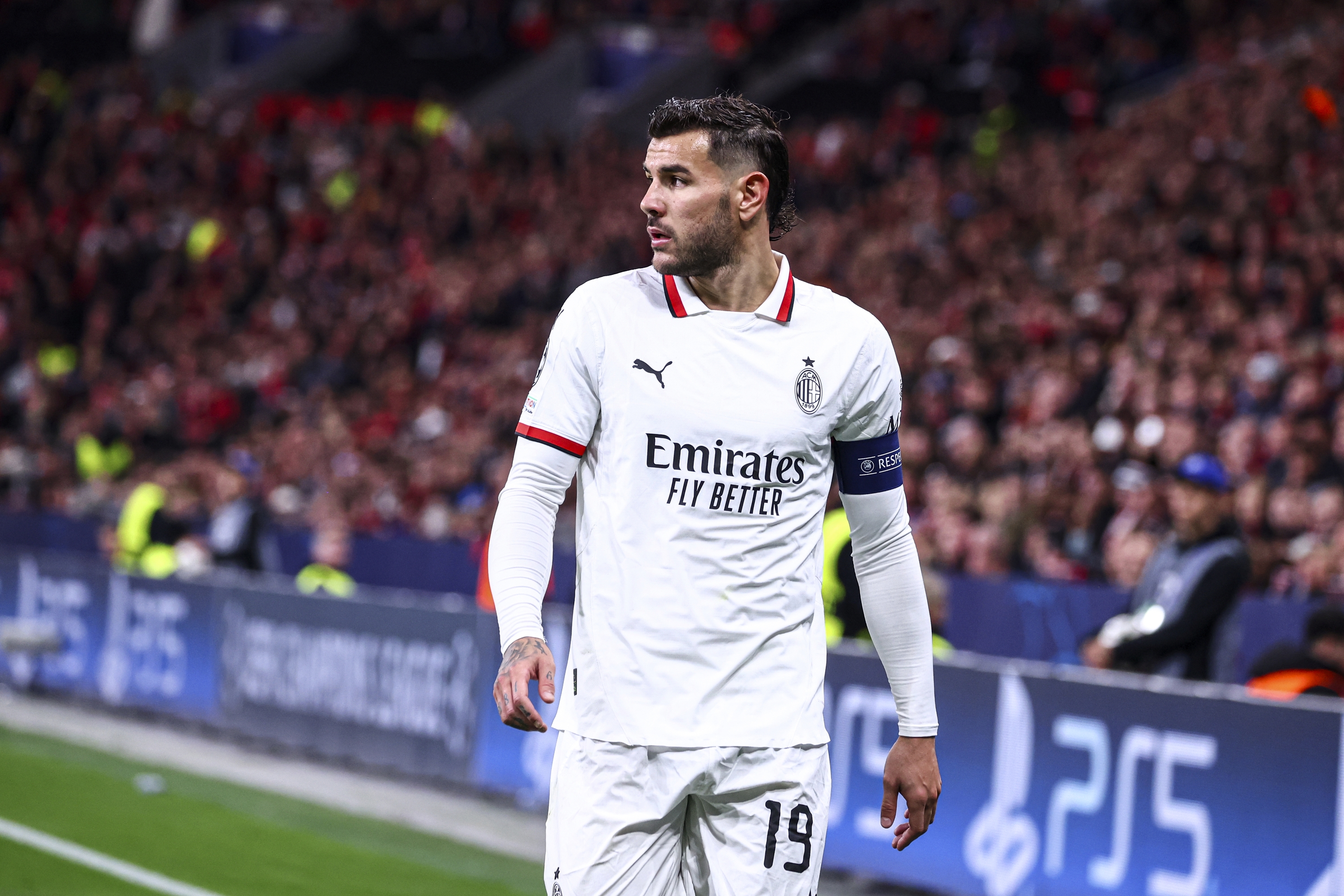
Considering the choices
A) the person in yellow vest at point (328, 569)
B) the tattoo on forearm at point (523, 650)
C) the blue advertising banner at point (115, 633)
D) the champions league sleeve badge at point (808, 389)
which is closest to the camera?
the tattoo on forearm at point (523, 650)

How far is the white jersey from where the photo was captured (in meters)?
3.26

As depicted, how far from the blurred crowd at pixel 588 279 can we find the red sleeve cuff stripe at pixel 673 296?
6.85 m

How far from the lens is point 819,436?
3.41m

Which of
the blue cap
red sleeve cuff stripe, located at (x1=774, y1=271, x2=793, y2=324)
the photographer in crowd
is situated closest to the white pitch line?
the photographer in crowd

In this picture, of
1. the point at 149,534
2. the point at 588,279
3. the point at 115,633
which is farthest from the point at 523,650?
the point at 588,279

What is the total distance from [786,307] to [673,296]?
23cm

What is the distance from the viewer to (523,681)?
312 cm

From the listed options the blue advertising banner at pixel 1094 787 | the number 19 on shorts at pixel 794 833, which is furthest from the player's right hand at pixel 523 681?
the blue advertising banner at pixel 1094 787

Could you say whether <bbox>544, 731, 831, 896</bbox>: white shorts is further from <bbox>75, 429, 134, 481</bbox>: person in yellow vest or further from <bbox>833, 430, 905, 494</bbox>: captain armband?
<bbox>75, 429, 134, 481</bbox>: person in yellow vest

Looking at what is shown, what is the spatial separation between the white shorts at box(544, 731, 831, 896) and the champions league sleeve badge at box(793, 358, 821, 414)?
656 mm

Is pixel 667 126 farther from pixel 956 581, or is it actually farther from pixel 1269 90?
pixel 1269 90

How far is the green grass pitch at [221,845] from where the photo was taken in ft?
25.5

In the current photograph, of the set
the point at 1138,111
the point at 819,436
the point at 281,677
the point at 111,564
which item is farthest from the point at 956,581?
the point at 1138,111

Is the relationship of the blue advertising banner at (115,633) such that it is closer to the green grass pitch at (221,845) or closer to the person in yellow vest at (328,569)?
the person in yellow vest at (328,569)
